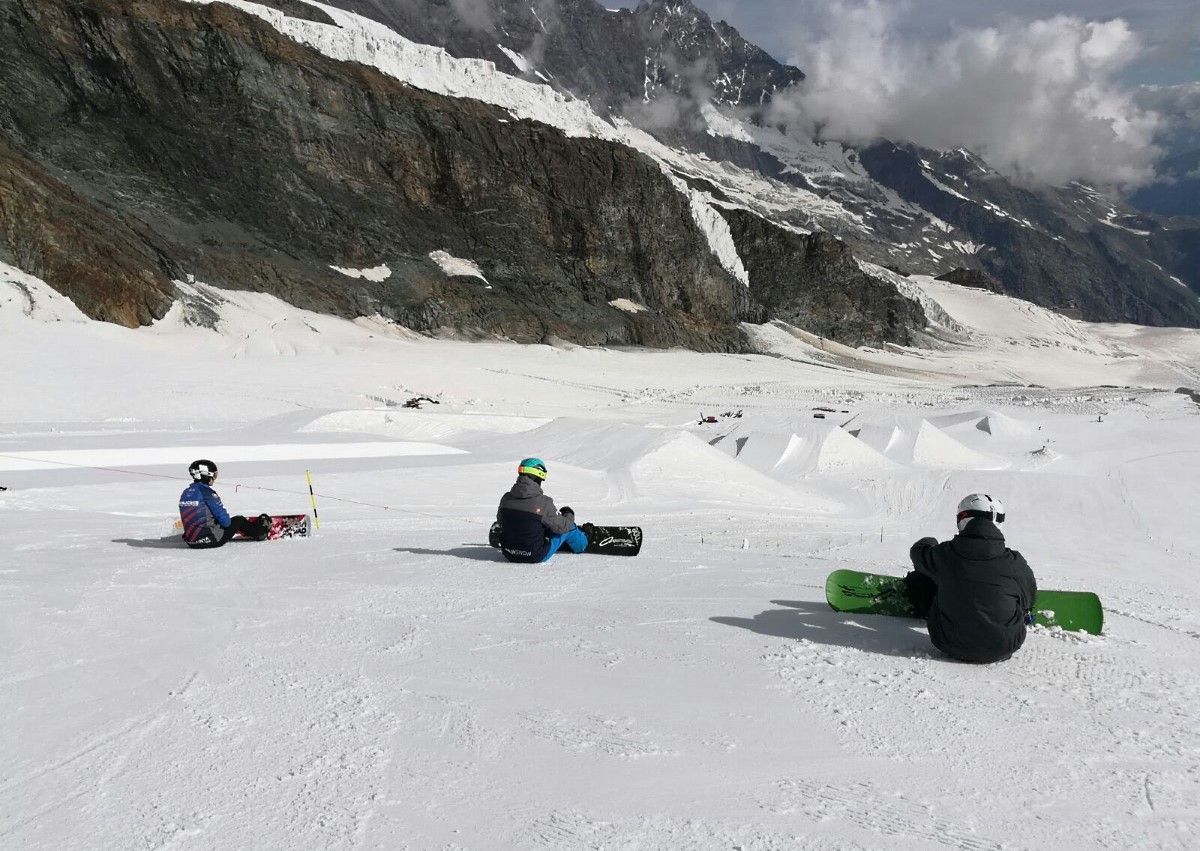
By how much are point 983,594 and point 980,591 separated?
0.09 feet

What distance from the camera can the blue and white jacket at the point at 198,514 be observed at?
8203 millimetres

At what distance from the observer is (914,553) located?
5.07 metres

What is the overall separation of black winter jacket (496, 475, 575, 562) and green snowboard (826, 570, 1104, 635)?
3001mm

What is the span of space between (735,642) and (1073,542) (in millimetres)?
13507

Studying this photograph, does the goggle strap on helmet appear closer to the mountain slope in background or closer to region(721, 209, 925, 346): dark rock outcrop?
the mountain slope in background

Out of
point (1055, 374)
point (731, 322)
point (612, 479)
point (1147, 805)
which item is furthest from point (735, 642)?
point (1055, 374)

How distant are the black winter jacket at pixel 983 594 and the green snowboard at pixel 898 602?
A: 879 mm

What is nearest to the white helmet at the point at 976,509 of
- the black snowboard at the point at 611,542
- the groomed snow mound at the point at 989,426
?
the black snowboard at the point at 611,542

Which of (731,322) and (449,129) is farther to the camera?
(731,322)

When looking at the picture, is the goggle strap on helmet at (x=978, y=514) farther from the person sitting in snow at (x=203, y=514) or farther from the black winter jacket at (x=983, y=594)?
the person sitting in snow at (x=203, y=514)

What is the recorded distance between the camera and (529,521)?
7.71 metres

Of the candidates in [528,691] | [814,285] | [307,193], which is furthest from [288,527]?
[814,285]

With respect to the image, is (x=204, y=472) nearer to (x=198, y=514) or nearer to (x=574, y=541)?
(x=198, y=514)

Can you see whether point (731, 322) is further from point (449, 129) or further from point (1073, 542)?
point (1073, 542)
